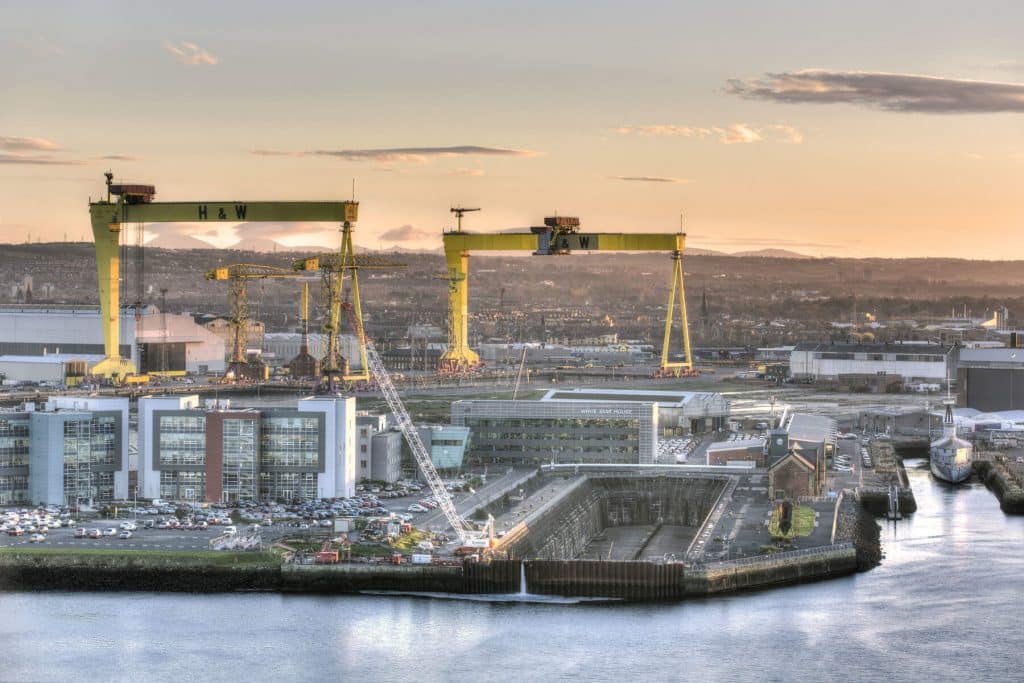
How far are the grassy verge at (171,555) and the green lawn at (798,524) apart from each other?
5.54m

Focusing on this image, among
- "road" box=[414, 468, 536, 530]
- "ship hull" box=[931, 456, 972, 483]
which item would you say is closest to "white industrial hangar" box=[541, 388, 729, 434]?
"ship hull" box=[931, 456, 972, 483]

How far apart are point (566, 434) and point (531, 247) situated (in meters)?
18.3

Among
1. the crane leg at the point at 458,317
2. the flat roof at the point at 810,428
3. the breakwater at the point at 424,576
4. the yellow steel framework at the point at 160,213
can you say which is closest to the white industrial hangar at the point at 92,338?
the yellow steel framework at the point at 160,213

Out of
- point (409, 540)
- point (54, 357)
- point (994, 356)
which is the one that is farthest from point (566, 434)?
point (54, 357)

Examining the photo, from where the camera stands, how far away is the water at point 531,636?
1733 centimetres

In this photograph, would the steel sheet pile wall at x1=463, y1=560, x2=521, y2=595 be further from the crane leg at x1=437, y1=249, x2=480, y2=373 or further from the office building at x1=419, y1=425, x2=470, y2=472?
the crane leg at x1=437, y1=249, x2=480, y2=373

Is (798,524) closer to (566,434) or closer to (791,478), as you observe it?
(791,478)

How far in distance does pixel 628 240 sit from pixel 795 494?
22.1 meters

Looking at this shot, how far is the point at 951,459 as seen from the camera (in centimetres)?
3030

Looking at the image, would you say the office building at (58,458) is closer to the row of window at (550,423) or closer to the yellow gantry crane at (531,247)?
the row of window at (550,423)

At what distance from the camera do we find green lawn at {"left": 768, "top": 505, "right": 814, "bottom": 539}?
21969mm

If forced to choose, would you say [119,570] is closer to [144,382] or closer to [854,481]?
[854,481]

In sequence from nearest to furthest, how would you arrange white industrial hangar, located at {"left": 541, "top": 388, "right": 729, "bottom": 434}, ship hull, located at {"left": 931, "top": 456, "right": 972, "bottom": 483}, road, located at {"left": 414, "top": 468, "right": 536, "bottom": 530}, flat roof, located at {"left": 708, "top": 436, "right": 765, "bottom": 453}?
road, located at {"left": 414, "top": 468, "right": 536, "bottom": 530}
flat roof, located at {"left": 708, "top": 436, "right": 765, "bottom": 453}
ship hull, located at {"left": 931, "top": 456, "right": 972, "bottom": 483}
white industrial hangar, located at {"left": 541, "top": 388, "right": 729, "bottom": 434}

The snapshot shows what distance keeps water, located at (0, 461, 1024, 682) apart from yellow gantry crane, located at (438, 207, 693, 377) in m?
24.8
